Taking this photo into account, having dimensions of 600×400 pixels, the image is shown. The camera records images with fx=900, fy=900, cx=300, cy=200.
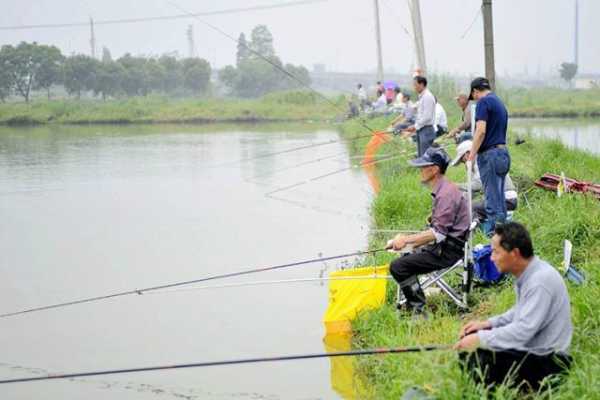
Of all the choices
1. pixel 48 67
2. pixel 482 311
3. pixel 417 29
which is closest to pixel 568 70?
pixel 48 67

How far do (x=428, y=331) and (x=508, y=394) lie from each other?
5.57ft

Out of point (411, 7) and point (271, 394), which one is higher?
point (411, 7)

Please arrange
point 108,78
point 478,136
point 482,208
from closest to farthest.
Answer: point 478,136, point 482,208, point 108,78

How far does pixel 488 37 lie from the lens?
12.4 metres

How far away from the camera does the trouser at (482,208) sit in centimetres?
859

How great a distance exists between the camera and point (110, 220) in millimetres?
14281

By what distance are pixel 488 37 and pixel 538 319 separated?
8512 mm

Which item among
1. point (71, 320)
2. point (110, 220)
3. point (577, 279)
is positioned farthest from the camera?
point (110, 220)

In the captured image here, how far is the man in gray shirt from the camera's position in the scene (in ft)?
14.8

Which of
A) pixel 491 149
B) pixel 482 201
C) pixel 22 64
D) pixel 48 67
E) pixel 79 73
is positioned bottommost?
pixel 482 201

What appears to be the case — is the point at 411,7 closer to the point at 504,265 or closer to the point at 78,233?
the point at 78,233

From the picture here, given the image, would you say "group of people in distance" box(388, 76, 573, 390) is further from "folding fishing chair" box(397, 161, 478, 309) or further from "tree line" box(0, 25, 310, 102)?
"tree line" box(0, 25, 310, 102)

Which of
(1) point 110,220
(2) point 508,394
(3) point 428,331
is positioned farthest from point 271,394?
(1) point 110,220

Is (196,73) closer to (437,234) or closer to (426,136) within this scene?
(426,136)
